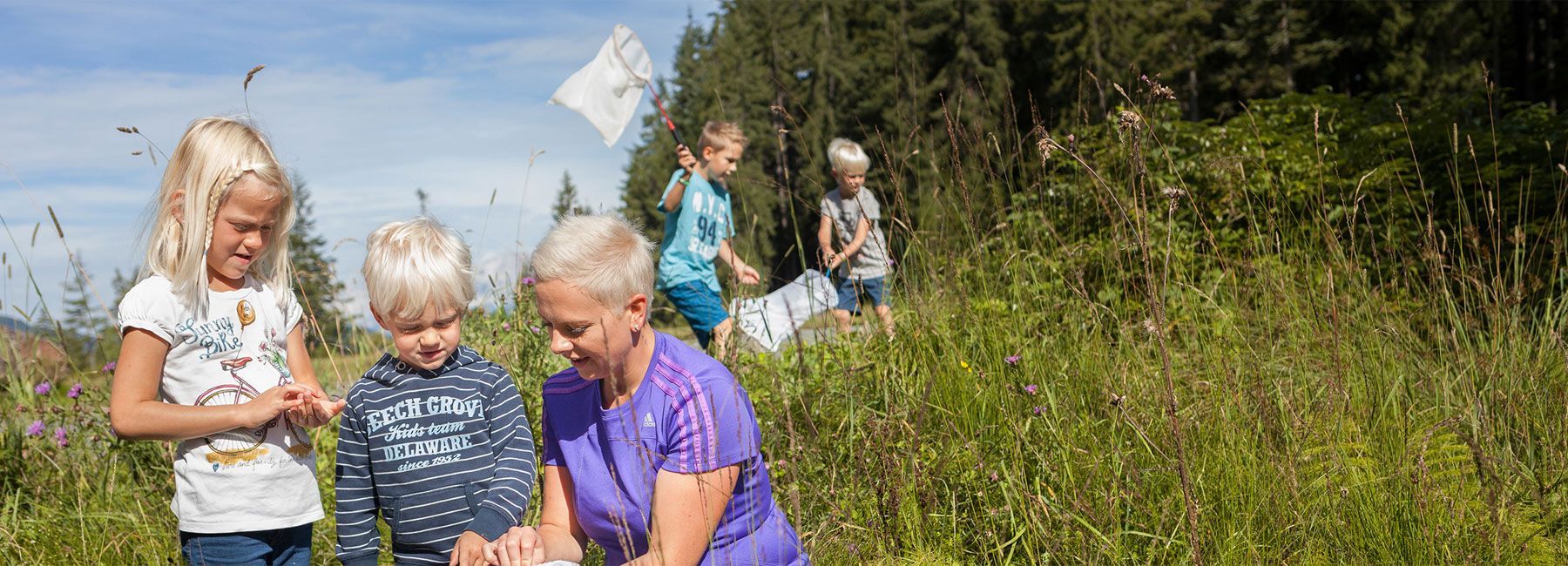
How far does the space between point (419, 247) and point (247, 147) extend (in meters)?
0.59

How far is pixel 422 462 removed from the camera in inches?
88.5

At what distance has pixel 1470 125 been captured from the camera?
5.76 metres

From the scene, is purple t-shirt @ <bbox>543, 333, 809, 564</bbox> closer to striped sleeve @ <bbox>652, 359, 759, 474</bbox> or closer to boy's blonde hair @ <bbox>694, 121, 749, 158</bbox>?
striped sleeve @ <bbox>652, 359, 759, 474</bbox>

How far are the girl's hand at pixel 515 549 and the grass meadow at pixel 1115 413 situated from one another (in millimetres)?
545

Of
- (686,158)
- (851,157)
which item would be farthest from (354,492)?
(851,157)

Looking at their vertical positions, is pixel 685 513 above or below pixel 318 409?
below

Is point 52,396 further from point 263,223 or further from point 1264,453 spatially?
point 1264,453

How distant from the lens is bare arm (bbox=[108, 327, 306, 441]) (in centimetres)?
225

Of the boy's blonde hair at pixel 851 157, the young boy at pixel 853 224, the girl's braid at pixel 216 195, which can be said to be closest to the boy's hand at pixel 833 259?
the young boy at pixel 853 224

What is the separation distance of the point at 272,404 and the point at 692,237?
10.7 feet

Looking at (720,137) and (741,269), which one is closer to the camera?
(741,269)

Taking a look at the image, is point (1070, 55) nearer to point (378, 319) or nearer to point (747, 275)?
point (747, 275)

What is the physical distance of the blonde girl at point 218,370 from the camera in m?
2.27

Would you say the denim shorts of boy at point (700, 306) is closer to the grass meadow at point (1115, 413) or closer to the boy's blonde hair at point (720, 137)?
the boy's blonde hair at point (720, 137)
